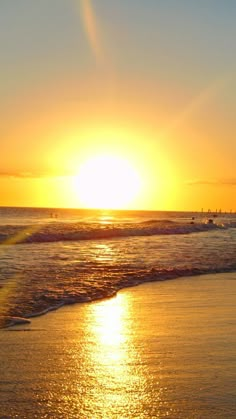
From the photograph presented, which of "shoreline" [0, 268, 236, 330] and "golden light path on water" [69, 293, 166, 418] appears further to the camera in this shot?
"shoreline" [0, 268, 236, 330]

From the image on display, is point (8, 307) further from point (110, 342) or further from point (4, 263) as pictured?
point (4, 263)

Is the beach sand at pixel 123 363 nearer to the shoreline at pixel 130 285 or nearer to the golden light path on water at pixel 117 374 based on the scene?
the golden light path on water at pixel 117 374

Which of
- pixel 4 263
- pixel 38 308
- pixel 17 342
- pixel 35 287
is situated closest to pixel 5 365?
pixel 17 342

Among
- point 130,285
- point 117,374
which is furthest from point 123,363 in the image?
point 130,285

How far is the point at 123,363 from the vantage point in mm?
5586

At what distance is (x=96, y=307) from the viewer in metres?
9.24

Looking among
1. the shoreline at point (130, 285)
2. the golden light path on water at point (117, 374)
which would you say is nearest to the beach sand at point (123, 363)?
the golden light path on water at point (117, 374)

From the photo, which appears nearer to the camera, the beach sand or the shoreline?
the beach sand

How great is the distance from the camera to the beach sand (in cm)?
437

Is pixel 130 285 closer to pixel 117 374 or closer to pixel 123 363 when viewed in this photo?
pixel 123 363

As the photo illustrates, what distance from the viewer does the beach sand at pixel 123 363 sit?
4367mm

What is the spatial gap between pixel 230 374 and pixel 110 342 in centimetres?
195

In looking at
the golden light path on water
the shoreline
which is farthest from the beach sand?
the shoreline

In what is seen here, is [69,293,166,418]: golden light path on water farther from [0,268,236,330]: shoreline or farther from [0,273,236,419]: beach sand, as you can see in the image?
[0,268,236,330]: shoreline
